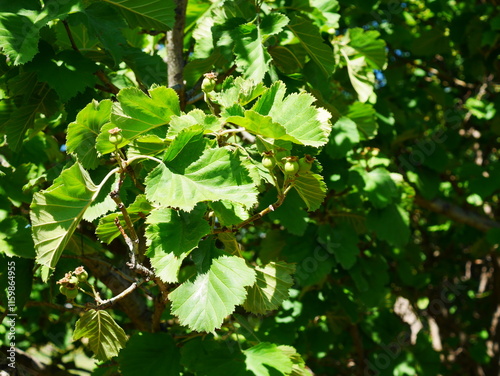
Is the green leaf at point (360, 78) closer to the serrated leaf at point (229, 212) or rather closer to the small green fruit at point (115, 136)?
the serrated leaf at point (229, 212)

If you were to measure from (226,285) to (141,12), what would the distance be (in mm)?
889

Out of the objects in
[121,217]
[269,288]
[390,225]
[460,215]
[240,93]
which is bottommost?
[460,215]

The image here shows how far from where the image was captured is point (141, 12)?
1.58m

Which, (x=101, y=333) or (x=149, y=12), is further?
(x=149, y=12)

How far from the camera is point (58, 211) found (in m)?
1.17

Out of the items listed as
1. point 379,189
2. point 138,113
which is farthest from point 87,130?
point 379,189

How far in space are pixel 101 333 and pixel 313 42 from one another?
41.7 inches

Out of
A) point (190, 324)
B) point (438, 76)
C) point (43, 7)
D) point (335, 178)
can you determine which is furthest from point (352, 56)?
point (438, 76)

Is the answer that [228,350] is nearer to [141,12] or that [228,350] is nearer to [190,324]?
[190,324]

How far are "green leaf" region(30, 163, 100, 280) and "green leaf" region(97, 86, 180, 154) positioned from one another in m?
0.10

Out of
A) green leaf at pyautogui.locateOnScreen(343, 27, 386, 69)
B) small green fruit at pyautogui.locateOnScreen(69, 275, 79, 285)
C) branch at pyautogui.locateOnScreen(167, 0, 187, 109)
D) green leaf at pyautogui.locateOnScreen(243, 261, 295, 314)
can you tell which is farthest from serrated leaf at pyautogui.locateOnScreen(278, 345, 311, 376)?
green leaf at pyautogui.locateOnScreen(343, 27, 386, 69)

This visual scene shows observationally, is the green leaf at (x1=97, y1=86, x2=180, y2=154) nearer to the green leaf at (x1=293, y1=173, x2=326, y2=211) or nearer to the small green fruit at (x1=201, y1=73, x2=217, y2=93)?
the small green fruit at (x1=201, y1=73, x2=217, y2=93)

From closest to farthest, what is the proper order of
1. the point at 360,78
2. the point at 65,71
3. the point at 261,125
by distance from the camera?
the point at 261,125 → the point at 65,71 → the point at 360,78

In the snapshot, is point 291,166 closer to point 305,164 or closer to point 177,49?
point 305,164
